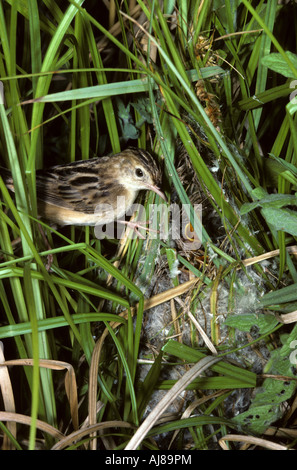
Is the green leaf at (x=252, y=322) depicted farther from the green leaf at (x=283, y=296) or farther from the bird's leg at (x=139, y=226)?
the bird's leg at (x=139, y=226)

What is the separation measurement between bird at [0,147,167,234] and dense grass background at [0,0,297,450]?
0.12m

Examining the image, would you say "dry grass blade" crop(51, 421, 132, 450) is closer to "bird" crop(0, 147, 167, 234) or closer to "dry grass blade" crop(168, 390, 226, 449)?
"dry grass blade" crop(168, 390, 226, 449)

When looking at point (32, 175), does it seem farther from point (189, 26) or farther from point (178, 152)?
point (189, 26)

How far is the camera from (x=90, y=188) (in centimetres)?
247

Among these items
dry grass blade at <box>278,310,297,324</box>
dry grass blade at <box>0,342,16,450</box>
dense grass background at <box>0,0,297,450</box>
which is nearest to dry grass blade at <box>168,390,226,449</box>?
dense grass background at <box>0,0,297,450</box>

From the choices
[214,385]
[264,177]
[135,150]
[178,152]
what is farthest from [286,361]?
[135,150]

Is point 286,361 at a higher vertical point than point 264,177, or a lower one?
lower

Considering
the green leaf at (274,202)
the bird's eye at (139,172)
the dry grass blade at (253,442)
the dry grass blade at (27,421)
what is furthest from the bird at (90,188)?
the dry grass blade at (253,442)

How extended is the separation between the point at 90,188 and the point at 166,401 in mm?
1274

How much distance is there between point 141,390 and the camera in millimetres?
1814

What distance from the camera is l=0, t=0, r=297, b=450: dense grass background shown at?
161 centimetres

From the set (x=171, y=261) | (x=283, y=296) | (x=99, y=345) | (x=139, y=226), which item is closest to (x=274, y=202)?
(x=283, y=296)

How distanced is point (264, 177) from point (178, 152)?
382 mm

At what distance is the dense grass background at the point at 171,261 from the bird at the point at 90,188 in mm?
120
